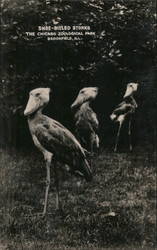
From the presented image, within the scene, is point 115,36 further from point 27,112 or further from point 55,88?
point 27,112

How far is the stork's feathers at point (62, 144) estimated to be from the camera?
5.59 meters

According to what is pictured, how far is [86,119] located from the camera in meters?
5.83

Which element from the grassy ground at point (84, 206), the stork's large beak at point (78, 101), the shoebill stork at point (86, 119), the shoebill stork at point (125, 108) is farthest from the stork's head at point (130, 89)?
the grassy ground at point (84, 206)

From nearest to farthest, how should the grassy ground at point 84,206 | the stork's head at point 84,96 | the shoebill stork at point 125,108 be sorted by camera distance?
the grassy ground at point 84,206
the stork's head at point 84,96
the shoebill stork at point 125,108

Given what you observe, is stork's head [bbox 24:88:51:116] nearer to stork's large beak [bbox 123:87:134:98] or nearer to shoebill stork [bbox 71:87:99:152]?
shoebill stork [bbox 71:87:99:152]

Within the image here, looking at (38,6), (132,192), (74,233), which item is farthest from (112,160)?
(38,6)

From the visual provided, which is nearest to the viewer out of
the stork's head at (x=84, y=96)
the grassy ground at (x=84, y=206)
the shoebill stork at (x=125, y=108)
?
the grassy ground at (x=84, y=206)

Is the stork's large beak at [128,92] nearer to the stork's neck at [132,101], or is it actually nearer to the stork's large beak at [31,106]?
the stork's neck at [132,101]

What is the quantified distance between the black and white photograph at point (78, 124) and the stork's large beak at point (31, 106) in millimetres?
10

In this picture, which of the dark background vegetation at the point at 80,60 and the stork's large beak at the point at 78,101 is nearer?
the dark background vegetation at the point at 80,60

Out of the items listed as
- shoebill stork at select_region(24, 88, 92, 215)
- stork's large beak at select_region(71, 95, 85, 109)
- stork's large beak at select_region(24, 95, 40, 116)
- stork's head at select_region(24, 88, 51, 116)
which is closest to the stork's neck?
stork's large beak at select_region(71, 95, 85, 109)

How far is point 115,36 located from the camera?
5.83 m

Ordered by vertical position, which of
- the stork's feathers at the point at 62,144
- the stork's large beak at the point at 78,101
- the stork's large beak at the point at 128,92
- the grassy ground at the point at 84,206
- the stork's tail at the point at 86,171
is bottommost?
the grassy ground at the point at 84,206

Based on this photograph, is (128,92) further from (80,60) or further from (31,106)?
(31,106)
